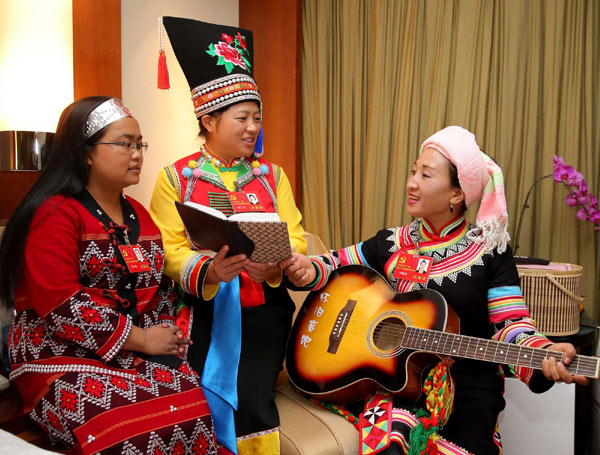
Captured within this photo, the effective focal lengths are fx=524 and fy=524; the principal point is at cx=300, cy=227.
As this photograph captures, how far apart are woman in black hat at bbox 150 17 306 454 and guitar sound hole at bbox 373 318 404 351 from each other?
0.38m

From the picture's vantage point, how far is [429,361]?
1574mm

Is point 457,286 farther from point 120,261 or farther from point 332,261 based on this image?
point 120,261

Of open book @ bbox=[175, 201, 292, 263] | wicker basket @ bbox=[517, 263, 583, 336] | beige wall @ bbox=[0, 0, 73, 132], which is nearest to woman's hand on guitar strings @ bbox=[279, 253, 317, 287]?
open book @ bbox=[175, 201, 292, 263]

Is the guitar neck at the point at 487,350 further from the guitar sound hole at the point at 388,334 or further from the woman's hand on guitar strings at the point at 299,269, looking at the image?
the woman's hand on guitar strings at the point at 299,269

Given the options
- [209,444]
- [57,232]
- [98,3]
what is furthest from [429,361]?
[98,3]

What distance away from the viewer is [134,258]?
1.61 m

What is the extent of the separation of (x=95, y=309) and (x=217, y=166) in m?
0.73

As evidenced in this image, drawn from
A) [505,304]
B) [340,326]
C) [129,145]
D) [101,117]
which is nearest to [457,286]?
[505,304]

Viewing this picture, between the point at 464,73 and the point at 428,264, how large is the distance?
5.52 ft

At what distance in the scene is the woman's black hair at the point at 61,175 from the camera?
61.1 inches

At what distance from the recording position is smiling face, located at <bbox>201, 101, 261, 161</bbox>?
190 centimetres

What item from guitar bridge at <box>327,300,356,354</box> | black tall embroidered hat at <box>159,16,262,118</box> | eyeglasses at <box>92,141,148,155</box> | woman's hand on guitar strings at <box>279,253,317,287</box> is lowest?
guitar bridge at <box>327,300,356,354</box>

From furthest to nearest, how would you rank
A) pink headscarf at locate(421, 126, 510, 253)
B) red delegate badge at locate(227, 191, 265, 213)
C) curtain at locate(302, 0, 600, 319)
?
curtain at locate(302, 0, 600, 319)
red delegate badge at locate(227, 191, 265, 213)
pink headscarf at locate(421, 126, 510, 253)

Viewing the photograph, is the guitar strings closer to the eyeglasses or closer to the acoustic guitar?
the acoustic guitar
